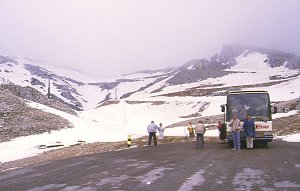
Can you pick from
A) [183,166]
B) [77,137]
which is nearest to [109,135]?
[77,137]

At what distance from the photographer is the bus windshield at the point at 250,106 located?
24.2m

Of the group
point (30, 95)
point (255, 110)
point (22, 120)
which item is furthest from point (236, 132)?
point (30, 95)

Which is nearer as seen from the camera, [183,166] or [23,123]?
[183,166]

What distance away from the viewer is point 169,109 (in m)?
96.7

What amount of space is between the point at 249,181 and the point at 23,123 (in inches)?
1629

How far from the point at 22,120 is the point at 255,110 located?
110ft

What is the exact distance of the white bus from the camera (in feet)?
78.8

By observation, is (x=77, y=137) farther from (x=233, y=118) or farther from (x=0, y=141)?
(x=233, y=118)

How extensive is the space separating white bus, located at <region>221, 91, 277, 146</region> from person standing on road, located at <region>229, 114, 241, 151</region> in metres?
0.70

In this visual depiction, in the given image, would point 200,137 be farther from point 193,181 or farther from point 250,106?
point 193,181

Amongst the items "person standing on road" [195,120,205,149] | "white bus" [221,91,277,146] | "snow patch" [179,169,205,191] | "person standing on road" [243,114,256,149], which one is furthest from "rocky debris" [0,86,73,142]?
"snow patch" [179,169,205,191]

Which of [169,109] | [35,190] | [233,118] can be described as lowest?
[35,190]

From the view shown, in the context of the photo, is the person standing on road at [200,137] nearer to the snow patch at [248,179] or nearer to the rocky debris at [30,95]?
the snow patch at [248,179]

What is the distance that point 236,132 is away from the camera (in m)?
23.2
